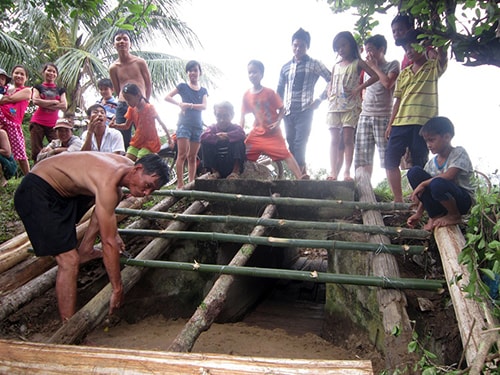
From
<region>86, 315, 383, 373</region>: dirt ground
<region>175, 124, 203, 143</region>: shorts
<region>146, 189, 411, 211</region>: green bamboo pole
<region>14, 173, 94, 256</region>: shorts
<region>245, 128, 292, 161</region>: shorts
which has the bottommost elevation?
<region>86, 315, 383, 373</region>: dirt ground

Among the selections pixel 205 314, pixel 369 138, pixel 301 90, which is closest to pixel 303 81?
pixel 301 90

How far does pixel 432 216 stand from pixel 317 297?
320 cm

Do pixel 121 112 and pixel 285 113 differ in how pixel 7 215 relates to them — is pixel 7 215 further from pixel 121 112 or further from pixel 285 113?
pixel 285 113

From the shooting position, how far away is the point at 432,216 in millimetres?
2764

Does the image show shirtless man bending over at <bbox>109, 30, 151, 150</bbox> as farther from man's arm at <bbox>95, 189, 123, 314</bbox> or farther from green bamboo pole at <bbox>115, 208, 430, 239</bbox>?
man's arm at <bbox>95, 189, 123, 314</bbox>

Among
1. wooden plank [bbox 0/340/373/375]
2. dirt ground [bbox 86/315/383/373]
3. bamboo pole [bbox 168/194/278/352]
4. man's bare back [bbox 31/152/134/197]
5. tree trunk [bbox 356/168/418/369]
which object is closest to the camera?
wooden plank [bbox 0/340/373/375]

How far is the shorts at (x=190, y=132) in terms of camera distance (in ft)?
15.1

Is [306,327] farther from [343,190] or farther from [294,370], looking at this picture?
[294,370]

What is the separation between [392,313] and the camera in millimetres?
2277

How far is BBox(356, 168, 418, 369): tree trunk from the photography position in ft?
6.67

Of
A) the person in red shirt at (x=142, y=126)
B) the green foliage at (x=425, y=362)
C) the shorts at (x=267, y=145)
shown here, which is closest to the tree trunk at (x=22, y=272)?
the person in red shirt at (x=142, y=126)

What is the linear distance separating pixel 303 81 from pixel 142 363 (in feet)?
12.5

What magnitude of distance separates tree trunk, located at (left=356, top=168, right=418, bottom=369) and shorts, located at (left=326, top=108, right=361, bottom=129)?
4.49 ft

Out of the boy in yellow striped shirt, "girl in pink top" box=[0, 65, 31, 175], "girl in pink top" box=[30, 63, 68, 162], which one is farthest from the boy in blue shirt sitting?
"girl in pink top" box=[0, 65, 31, 175]
